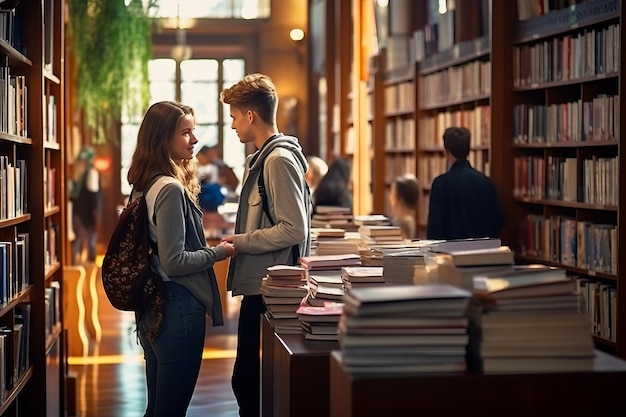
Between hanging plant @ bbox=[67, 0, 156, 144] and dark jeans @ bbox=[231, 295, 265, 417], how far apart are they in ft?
17.8

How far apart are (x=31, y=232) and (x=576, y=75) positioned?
10.8ft

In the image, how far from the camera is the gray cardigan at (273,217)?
14.7 ft

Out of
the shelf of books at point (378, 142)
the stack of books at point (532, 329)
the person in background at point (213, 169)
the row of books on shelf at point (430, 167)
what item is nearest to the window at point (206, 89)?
the person in background at point (213, 169)

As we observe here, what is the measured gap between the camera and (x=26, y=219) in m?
5.34

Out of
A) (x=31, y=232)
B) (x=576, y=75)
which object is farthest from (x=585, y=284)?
(x=31, y=232)

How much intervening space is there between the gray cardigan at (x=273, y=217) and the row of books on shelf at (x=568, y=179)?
2.26m

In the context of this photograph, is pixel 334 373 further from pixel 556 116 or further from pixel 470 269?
pixel 556 116

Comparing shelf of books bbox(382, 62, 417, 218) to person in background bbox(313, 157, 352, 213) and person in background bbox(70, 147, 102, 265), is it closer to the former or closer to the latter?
person in background bbox(313, 157, 352, 213)

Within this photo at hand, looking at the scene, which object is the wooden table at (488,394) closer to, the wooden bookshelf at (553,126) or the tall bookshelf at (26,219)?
the tall bookshelf at (26,219)

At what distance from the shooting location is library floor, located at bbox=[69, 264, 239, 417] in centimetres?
679

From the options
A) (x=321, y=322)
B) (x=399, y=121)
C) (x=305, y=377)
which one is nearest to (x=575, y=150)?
(x=321, y=322)

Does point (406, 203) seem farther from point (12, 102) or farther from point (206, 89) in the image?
point (206, 89)

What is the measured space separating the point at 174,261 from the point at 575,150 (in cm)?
396

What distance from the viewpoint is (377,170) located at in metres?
12.4
